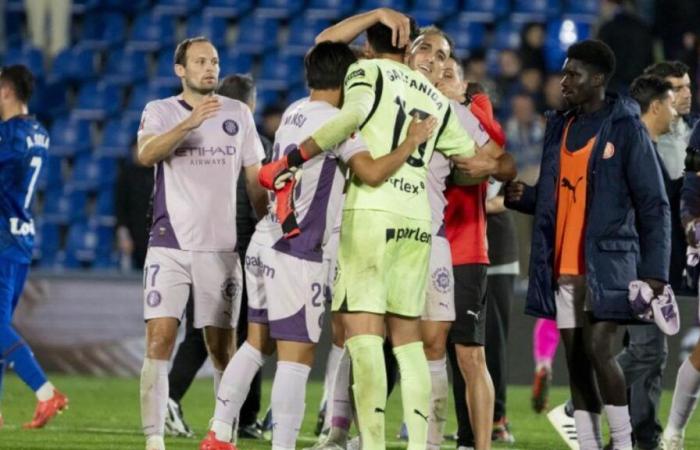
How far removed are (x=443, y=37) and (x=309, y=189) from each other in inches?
45.2

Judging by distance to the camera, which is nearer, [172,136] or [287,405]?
[287,405]

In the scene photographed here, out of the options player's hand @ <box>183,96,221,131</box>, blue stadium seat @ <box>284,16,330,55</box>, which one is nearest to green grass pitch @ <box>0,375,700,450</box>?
player's hand @ <box>183,96,221,131</box>

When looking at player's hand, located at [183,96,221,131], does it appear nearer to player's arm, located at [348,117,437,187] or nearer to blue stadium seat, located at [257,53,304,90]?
player's arm, located at [348,117,437,187]

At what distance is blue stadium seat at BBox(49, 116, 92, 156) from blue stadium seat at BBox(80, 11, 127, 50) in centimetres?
120

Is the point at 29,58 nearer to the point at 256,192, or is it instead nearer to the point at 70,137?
the point at 70,137

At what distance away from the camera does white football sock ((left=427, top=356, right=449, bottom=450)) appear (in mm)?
8250

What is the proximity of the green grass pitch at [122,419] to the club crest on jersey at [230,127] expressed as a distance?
189 cm

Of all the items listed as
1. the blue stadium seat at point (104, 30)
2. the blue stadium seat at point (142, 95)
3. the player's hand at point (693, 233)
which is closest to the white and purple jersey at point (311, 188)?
the player's hand at point (693, 233)

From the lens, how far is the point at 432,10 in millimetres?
19688

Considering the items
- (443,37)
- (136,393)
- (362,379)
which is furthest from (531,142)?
(362,379)

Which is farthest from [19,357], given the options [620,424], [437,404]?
[620,424]

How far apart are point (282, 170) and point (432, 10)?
1237cm

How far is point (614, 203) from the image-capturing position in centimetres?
789

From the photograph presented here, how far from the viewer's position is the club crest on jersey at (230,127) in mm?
8867
